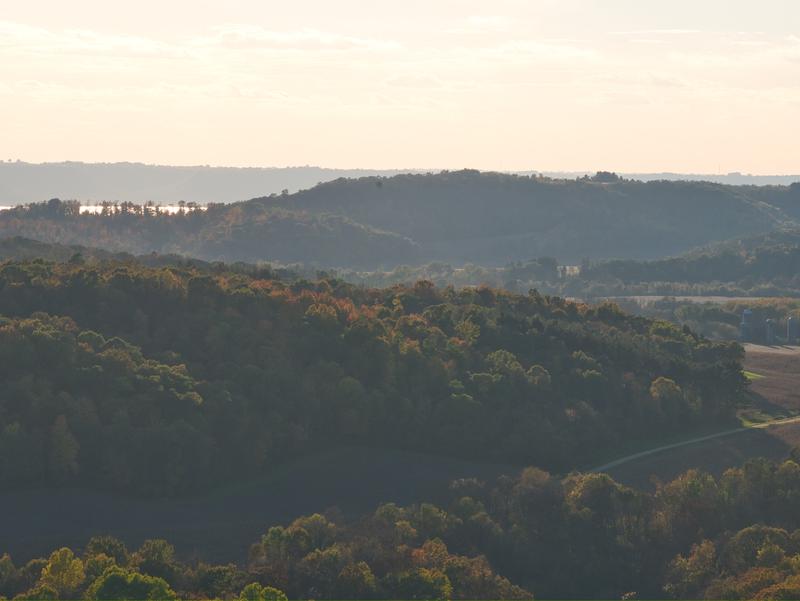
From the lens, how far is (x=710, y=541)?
Result: 71.1 meters

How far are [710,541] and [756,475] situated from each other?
34.0 feet

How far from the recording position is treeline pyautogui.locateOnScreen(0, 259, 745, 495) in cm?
8350

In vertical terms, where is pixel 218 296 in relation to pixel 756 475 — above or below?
above

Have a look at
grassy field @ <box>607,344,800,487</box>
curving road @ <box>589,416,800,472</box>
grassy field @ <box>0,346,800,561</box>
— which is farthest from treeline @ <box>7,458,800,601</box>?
curving road @ <box>589,416,800,472</box>

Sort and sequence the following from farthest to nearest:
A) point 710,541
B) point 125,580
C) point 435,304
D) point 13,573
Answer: point 435,304, point 710,541, point 13,573, point 125,580

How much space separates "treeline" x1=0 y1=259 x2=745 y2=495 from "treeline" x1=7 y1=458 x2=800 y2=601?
1176cm

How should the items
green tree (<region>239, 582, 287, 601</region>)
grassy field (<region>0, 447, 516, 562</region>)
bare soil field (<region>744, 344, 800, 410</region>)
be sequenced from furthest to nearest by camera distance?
bare soil field (<region>744, 344, 800, 410</region>) < grassy field (<region>0, 447, 516, 562</region>) < green tree (<region>239, 582, 287, 601</region>)

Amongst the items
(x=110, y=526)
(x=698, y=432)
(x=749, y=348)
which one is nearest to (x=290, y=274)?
(x=749, y=348)

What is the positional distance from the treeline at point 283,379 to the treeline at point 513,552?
11762mm

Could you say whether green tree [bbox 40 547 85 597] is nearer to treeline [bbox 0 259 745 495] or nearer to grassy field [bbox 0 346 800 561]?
grassy field [bbox 0 346 800 561]

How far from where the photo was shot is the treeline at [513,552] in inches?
2287

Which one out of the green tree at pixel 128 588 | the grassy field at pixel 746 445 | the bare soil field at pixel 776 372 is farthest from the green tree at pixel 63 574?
the bare soil field at pixel 776 372

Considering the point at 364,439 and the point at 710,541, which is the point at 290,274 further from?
the point at 710,541

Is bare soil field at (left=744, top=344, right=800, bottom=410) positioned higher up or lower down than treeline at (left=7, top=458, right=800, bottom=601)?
higher up
